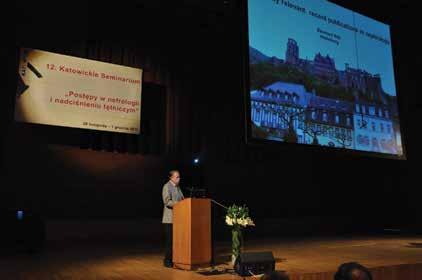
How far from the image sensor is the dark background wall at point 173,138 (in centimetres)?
578

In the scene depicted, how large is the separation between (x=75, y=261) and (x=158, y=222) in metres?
2.05

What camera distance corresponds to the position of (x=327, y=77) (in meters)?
5.59

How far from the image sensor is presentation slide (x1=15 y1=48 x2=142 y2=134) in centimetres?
555

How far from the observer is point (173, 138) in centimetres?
680

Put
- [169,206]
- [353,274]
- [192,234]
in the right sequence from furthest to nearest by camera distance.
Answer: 1. [169,206]
2. [192,234]
3. [353,274]

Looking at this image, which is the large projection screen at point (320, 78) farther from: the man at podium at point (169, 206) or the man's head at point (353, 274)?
the man's head at point (353, 274)

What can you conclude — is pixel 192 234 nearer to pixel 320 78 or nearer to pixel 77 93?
pixel 320 78

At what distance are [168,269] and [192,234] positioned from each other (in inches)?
16.9

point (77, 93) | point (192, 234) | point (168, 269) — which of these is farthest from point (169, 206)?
point (77, 93)

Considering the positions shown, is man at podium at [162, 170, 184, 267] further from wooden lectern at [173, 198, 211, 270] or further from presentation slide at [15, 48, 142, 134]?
presentation slide at [15, 48, 142, 134]

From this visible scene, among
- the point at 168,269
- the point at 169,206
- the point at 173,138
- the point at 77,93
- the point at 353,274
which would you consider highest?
the point at 77,93

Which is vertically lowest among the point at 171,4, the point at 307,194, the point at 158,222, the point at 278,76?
the point at 158,222

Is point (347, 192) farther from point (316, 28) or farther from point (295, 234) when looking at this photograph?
point (316, 28)

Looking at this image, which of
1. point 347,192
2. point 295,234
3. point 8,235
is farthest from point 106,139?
point 347,192
